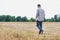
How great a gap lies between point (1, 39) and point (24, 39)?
79 centimetres

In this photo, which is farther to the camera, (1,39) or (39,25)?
(39,25)

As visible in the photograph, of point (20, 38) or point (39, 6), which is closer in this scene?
point (20, 38)

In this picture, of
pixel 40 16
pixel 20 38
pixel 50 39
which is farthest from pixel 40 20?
pixel 20 38

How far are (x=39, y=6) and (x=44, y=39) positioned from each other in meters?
3.97

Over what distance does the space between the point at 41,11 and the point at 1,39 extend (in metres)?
5.30

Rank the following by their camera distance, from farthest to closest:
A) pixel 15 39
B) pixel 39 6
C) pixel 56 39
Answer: pixel 39 6 → pixel 56 39 → pixel 15 39

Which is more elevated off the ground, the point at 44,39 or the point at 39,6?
the point at 39,6

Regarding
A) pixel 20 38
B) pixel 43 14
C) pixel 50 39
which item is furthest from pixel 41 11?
pixel 20 38

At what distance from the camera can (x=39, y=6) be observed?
14.6 metres

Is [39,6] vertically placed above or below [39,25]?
above

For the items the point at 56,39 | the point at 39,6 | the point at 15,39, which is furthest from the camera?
the point at 39,6

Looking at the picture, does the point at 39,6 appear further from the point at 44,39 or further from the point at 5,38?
the point at 5,38

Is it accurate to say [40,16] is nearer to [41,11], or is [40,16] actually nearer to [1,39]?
[41,11]

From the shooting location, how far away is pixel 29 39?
9906 millimetres
